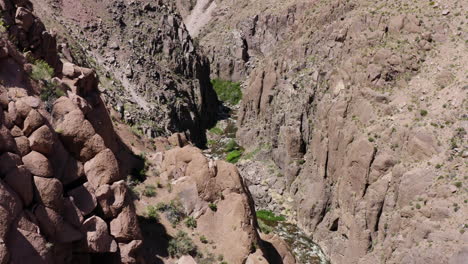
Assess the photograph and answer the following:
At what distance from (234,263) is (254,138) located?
144 feet

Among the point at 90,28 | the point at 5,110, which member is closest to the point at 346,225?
the point at 5,110

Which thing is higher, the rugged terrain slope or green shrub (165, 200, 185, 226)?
the rugged terrain slope

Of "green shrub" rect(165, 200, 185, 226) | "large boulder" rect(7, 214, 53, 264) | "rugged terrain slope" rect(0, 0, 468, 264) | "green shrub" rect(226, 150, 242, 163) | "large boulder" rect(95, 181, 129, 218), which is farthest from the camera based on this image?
"green shrub" rect(226, 150, 242, 163)

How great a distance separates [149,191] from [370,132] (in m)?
27.1

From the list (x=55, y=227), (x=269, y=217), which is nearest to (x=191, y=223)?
(x=55, y=227)

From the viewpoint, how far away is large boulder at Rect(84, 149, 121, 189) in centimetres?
1641

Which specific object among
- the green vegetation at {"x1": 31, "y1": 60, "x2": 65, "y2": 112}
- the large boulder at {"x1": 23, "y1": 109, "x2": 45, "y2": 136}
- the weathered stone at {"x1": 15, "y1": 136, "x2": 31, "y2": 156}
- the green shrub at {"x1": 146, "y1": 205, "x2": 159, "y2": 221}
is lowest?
the green shrub at {"x1": 146, "y1": 205, "x2": 159, "y2": 221}

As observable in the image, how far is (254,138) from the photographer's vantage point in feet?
210

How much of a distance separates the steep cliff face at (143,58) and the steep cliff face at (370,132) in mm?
13354

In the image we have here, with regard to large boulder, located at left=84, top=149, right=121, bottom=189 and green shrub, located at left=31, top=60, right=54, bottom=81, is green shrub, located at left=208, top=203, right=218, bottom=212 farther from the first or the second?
green shrub, located at left=31, top=60, right=54, bottom=81

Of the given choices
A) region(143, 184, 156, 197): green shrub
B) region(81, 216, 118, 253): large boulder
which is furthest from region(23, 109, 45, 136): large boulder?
region(143, 184, 156, 197): green shrub

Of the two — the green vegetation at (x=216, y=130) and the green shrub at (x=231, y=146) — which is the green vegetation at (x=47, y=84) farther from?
the green vegetation at (x=216, y=130)

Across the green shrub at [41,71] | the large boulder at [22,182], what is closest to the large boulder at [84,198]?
the large boulder at [22,182]

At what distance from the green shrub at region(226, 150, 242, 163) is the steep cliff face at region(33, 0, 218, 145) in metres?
7.08
